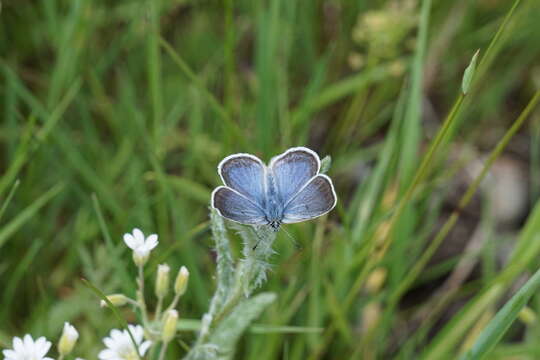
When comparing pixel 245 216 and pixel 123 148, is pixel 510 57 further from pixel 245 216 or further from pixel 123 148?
pixel 245 216

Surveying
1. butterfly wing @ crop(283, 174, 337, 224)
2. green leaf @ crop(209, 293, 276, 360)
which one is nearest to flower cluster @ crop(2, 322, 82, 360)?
green leaf @ crop(209, 293, 276, 360)

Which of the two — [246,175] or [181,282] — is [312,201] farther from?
[181,282]

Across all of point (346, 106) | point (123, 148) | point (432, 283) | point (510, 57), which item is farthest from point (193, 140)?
point (510, 57)

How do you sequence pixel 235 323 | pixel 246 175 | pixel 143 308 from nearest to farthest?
pixel 246 175
pixel 143 308
pixel 235 323

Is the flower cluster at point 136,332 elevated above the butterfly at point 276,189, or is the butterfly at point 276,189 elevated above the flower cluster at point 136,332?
the butterfly at point 276,189

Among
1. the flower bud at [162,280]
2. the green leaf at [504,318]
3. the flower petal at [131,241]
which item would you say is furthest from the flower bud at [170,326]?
the green leaf at [504,318]

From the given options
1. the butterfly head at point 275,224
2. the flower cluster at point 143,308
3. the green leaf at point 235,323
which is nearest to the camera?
the butterfly head at point 275,224

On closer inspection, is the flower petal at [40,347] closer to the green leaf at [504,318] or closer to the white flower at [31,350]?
the white flower at [31,350]

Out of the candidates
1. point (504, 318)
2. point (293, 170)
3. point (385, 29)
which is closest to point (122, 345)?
point (293, 170)
